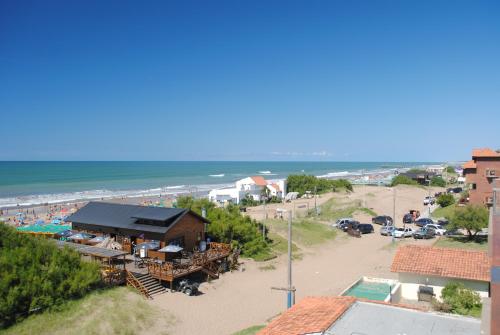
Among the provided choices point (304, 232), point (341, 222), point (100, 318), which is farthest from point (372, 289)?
point (341, 222)

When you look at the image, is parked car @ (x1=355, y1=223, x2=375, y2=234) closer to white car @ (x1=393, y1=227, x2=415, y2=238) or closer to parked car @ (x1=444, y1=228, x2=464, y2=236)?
white car @ (x1=393, y1=227, x2=415, y2=238)

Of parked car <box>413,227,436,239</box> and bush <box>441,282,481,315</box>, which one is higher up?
bush <box>441,282,481,315</box>

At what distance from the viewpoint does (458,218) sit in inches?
1351

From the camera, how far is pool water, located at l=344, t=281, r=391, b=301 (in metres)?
20.4

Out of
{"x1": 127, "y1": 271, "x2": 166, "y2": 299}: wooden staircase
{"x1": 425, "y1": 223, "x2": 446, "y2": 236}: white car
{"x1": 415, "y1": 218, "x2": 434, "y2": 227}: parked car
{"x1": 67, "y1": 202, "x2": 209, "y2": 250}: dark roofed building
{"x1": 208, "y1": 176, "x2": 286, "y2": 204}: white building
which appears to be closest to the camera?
{"x1": 127, "y1": 271, "x2": 166, "y2": 299}: wooden staircase

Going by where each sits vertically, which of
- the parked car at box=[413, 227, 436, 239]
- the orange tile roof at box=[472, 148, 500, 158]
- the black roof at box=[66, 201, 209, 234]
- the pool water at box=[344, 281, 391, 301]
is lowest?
the parked car at box=[413, 227, 436, 239]

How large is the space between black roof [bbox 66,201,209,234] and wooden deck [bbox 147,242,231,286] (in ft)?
7.28

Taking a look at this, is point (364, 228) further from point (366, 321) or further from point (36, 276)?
point (366, 321)

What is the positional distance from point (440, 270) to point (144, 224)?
17111 millimetres

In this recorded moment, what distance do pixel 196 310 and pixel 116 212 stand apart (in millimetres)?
11388

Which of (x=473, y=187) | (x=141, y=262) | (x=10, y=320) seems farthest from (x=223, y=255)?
(x=473, y=187)

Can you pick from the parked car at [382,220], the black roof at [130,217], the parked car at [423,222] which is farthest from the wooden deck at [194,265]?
the parked car at [423,222]

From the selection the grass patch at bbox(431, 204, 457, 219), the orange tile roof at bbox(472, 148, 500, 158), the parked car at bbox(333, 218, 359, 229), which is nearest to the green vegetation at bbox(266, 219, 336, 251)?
the parked car at bbox(333, 218, 359, 229)

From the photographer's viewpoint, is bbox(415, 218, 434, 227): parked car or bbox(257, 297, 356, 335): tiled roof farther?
bbox(415, 218, 434, 227): parked car
